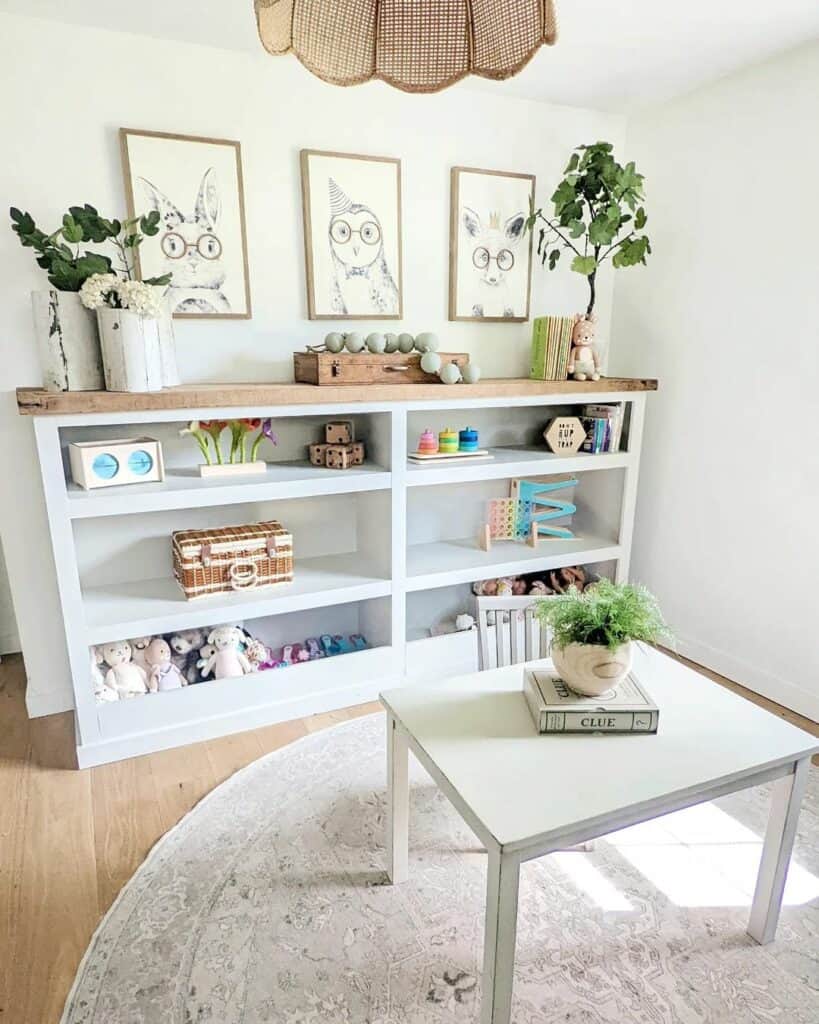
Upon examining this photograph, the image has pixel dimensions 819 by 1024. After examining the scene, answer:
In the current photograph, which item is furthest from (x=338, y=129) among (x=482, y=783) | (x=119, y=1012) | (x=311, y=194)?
(x=119, y=1012)

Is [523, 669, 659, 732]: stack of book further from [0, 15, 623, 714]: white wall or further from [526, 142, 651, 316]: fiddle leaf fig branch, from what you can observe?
[526, 142, 651, 316]: fiddle leaf fig branch

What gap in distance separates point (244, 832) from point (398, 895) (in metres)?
0.50

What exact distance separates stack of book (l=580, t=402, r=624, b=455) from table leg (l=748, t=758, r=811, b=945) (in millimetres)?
1676

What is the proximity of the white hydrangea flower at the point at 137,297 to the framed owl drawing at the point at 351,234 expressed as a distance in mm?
709

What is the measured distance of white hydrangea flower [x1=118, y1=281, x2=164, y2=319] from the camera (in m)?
1.95

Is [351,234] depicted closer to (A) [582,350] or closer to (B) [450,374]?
(B) [450,374]

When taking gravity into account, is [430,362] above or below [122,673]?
above

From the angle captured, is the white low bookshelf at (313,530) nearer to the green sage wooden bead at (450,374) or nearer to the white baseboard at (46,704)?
the green sage wooden bead at (450,374)

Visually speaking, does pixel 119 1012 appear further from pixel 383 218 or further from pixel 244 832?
pixel 383 218

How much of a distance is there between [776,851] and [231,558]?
183cm

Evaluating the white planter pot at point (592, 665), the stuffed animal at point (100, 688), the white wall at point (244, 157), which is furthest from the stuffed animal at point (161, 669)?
the white planter pot at point (592, 665)

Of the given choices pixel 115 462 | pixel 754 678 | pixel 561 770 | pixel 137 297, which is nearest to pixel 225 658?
pixel 115 462

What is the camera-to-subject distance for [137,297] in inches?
76.9

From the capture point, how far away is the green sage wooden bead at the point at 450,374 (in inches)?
96.4
